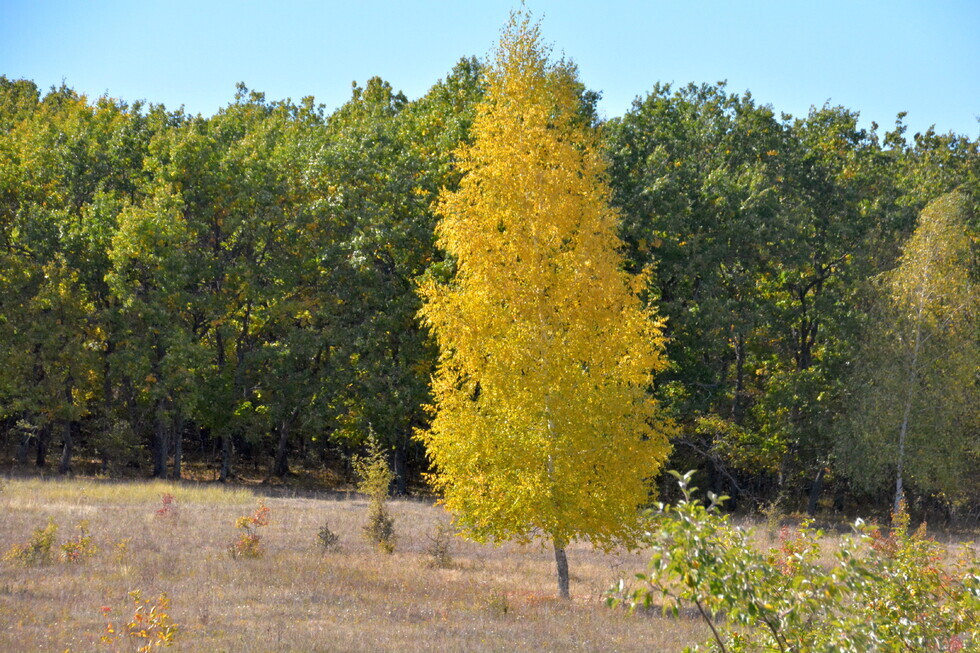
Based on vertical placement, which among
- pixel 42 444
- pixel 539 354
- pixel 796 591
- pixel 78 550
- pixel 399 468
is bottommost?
pixel 78 550

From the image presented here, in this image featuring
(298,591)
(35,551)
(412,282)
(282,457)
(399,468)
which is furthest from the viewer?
(282,457)

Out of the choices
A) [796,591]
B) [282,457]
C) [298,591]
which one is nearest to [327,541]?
[298,591]

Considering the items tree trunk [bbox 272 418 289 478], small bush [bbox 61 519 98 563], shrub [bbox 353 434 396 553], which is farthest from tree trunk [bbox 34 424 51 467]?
small bush [bbox 61 519 98 563]

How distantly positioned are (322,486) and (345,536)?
16429mm

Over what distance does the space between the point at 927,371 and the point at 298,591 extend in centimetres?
2310

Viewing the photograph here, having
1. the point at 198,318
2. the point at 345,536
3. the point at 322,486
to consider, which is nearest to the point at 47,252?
the point at 198,318

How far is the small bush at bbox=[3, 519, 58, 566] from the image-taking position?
1382cm

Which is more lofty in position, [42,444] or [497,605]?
[42,444]

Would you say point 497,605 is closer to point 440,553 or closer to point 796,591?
point 440,553

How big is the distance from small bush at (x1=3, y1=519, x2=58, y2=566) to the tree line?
1545 cm

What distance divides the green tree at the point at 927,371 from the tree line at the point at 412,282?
0.09 m

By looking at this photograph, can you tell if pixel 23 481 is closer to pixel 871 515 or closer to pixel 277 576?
pixel 277 576

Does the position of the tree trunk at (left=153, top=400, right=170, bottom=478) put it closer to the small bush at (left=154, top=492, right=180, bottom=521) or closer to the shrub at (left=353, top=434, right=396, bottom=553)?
the small bush at (left=154, top=492, right=180, bottom=521)

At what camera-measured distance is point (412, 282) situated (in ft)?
98.7
